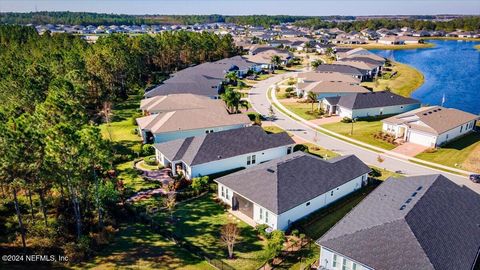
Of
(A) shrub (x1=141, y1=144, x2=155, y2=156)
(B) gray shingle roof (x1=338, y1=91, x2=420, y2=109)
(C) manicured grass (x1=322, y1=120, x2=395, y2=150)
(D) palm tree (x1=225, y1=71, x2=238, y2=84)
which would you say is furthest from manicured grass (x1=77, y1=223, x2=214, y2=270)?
(D) palm tree (x1=225, y1=71, x2=238, y2=84)

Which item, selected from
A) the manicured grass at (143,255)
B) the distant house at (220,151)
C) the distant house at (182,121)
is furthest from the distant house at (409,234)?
the distant house at (182,121)

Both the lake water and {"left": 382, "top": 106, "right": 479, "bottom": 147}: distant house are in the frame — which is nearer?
{"left": 382, "top": 106, "right": 479, "bottom": 147}: distant house

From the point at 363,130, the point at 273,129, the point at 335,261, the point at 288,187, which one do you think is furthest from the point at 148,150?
the point at 363,130

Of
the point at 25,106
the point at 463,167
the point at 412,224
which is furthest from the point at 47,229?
the point at 463,167

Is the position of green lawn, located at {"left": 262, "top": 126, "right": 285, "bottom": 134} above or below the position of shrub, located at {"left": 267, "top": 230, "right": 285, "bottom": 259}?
above

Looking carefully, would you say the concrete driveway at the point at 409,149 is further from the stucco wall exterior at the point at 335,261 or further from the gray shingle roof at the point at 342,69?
the gray shingle roof at the point at 342,69

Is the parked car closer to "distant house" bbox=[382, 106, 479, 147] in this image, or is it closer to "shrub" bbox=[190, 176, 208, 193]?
"distant house" bbox=[382, 106, 479, 147]
